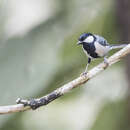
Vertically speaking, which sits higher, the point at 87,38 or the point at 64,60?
the point at 87,38

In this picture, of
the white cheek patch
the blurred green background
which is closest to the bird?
the white cheek patch

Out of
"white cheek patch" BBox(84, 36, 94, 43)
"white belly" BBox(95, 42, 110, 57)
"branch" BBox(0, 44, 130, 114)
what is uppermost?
"white cheek patch" BBox(84, 36, 94, 43)

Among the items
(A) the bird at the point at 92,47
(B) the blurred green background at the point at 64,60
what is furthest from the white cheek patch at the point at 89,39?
(B) the blurred green background at the point at 64,60

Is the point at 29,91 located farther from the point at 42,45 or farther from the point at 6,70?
the point at 42,45

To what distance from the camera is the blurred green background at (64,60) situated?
2.02 metres

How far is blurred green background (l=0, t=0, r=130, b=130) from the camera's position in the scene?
2.02 metres

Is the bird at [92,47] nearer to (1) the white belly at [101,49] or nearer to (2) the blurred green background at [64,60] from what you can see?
(1) the white belly at [101,49]

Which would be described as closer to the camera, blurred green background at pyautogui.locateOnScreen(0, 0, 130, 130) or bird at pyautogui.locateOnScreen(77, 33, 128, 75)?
bird at pyautogui.locateOnScreen(77, 33, 128, 75)

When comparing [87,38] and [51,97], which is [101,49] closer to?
[87,38]

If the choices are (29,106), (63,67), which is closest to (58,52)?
(63,67)

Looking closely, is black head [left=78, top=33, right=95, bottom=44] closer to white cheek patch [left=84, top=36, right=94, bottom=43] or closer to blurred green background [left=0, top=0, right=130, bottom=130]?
white cheek patch [left=84, top=36, right=94, bottom=43]

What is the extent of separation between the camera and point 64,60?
2.13 m

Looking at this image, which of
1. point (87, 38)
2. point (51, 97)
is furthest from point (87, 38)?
point (51, 97)

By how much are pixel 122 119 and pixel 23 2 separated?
1.29 m
